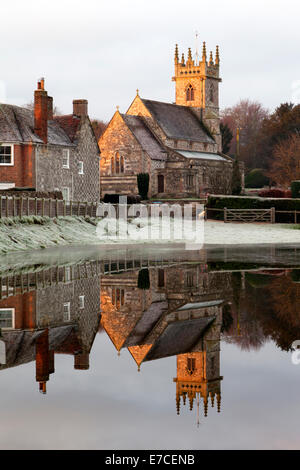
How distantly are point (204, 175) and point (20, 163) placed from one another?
35.3 metres

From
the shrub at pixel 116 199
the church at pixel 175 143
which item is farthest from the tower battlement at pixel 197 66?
the shrub at pixel 116 199

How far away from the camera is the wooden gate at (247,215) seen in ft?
169

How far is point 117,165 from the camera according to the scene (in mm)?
77500

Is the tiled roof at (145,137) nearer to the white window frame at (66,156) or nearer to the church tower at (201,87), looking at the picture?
the church tower at (201,87)

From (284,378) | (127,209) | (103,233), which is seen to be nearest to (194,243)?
(103,233)

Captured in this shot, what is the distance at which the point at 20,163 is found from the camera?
4734 centimetres

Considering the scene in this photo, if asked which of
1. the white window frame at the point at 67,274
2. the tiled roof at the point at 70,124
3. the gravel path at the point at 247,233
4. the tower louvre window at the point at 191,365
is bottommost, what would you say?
the gravel path at the point at 247,233

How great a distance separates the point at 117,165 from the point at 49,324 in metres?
66.7

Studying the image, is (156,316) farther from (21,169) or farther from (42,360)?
(21,169)

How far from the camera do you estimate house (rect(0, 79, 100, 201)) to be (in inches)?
1854

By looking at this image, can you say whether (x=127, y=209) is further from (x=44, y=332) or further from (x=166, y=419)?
(x=166, y=419)

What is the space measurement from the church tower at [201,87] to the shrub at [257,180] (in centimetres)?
1544

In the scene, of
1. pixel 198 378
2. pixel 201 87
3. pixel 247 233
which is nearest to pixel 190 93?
pixel 201 87

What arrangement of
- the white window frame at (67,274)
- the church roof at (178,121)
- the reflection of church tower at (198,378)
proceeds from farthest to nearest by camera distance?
the church roof at (178,121), the white window frame at (67,274), the reflection of church tower at (198,378)
